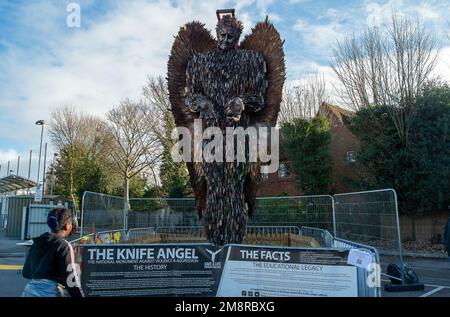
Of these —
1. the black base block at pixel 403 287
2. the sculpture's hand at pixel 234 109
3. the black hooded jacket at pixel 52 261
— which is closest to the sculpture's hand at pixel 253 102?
the sculpture's hand at pixel 234 109

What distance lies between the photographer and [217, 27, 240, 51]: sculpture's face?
283 inches

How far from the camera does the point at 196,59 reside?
7.36m

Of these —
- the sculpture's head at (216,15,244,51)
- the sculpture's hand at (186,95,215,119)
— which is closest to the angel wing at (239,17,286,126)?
the sculpture's head at (216,15,244,51)

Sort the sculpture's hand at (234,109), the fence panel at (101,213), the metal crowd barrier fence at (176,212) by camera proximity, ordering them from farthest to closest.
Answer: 1. the metal crowd barrier fence at (176,212)
2. the fence panel at (101,213)
3. the sculpture's hand at (234,109)

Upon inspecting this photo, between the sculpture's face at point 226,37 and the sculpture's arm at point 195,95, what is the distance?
1.98 ft

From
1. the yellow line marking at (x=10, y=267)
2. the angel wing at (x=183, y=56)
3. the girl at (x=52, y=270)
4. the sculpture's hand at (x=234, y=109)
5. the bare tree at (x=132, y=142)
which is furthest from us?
the bare tree at (x=132, y=142)

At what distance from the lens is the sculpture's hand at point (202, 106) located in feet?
22.6

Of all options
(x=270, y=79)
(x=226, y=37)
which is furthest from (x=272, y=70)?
(x=226, y=37)

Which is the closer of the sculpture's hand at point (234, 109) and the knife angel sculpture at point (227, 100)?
the sculpture's hand at point (234, 109)

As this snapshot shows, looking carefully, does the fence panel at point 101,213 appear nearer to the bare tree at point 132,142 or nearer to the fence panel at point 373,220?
the fence panel at point 373,220

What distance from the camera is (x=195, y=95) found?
702cm

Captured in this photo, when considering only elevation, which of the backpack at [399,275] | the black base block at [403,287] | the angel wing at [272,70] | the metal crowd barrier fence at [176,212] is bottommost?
the black base block at [403,287]

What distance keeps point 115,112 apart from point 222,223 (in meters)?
27.0

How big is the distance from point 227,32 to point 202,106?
156 cm
